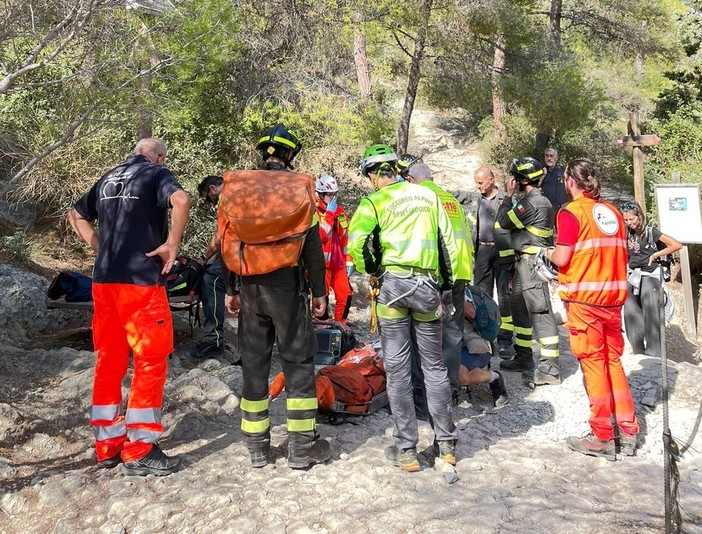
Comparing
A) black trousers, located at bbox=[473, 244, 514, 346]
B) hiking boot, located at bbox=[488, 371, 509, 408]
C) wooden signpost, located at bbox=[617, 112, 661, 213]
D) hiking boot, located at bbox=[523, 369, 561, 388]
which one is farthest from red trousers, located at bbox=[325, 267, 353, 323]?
wooden signpost, located at bbox=[617, 112, 661, 213]

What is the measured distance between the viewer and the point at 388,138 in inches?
441

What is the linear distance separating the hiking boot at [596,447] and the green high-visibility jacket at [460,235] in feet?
4.37

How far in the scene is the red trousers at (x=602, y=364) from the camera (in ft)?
13.6

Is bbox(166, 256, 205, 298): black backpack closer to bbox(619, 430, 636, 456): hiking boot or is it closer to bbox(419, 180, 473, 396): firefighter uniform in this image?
bbox(419, 180, 473, 396): firefighter uniform

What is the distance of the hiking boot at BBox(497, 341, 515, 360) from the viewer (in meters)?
6.59

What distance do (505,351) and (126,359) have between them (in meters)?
4.10

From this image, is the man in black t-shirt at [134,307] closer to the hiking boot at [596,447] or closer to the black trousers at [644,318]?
the hiking boot at [596,447]

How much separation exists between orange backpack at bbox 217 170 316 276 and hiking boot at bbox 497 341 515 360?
358 centimetres

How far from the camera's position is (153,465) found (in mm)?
3656

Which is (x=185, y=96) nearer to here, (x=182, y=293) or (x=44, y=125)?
(x=44, y=125)

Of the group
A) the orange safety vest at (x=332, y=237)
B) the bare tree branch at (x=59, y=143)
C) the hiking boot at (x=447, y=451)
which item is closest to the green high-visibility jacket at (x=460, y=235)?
the hiking boot at (x=447, y=451)

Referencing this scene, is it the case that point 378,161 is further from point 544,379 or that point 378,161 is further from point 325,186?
point 544,379

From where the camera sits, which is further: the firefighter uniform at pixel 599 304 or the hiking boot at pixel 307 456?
the firefighter uniform at pixel 599 304

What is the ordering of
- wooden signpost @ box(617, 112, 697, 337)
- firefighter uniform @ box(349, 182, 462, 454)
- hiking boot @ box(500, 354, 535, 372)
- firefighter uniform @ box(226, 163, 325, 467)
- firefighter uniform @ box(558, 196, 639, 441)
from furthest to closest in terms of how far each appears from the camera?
wooden signpost @ box(617, 112, 697, 337), hiking boot @ box(500, 354, 535, 372), firefighter uniform @ box(558, 196, 639, 441), firefighter uniform @ box(349, 182, 462, 454), firefighter uniform @ box(226, 163, 325, 467)
